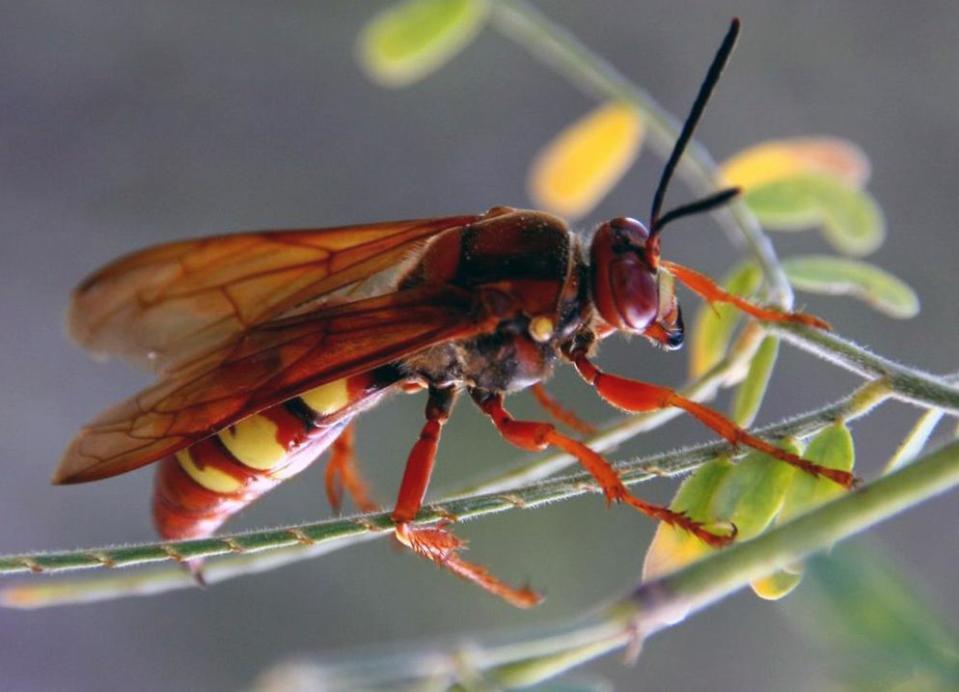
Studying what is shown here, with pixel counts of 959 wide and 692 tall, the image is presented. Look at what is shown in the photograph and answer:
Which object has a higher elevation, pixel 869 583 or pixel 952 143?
pixel 952 143

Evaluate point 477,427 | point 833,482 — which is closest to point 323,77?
point 477,427

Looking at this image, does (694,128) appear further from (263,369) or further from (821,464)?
(263,369)

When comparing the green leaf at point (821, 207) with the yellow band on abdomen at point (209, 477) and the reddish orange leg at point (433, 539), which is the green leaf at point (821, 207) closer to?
the reddish orange leg at point (433, 539)

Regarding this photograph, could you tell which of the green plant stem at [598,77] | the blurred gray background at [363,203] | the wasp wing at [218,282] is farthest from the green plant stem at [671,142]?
the blurred gray background at [363,203]

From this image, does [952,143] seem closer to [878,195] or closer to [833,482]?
[878,195]

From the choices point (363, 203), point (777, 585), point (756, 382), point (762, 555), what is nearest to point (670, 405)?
point (756, 382)

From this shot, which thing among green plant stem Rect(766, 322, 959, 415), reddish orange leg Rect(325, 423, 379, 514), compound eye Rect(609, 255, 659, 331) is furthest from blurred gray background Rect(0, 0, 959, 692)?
green plant stem Rect(766, 322, 959, 415)

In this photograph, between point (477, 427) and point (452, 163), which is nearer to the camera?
point (477, 427)
